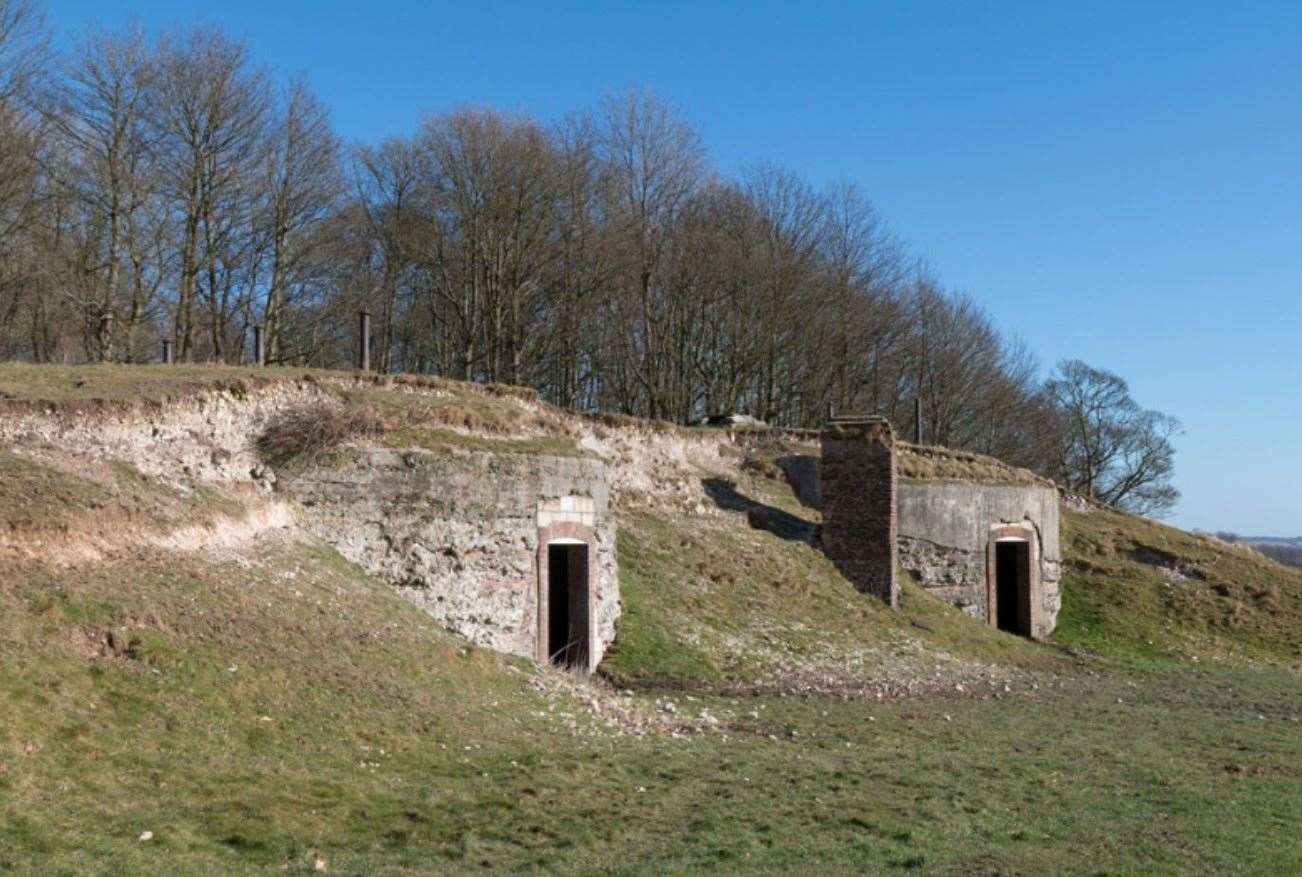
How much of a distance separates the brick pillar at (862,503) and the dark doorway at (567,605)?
6.73 meters

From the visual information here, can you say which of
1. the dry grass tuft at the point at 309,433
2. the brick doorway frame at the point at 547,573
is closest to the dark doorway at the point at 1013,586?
the brick doorway frame at the point at 547,573

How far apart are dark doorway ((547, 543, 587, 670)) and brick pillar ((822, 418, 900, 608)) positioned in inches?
265

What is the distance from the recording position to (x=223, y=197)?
3167cm

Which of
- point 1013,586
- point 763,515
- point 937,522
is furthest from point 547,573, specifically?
point 1013,586

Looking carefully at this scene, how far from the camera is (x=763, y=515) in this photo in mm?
25859

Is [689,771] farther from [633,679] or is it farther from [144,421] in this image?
[144,421]

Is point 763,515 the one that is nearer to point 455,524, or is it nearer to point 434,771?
point 455,524

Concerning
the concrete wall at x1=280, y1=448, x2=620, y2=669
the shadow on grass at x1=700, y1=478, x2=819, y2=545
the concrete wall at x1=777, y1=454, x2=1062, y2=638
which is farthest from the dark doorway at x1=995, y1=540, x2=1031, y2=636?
the concrete wall at x1=280, y1=448, x2=620, y2=669

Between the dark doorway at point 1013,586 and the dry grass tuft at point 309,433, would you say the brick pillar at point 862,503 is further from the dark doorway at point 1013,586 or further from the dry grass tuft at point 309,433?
the dry grass tuft at point 309,433

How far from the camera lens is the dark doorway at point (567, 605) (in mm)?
18422

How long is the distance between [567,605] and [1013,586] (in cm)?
1437

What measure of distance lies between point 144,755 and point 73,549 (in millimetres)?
3371

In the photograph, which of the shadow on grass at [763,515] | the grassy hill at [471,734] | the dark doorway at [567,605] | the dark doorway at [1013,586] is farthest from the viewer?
the dark doorway at [1013,586]

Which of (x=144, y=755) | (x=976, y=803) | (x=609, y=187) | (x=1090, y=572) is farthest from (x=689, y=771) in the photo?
(x=609, y=187)
